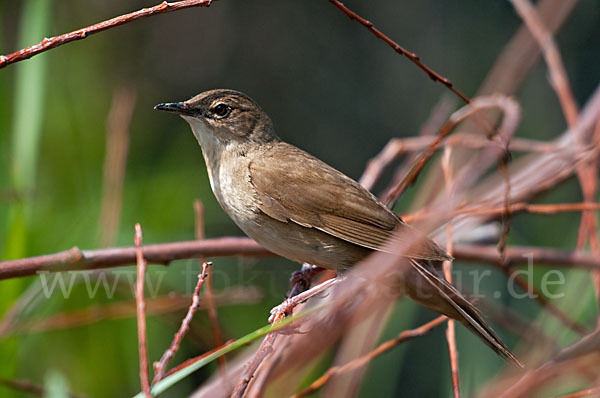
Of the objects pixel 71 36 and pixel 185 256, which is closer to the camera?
pixel 71 36

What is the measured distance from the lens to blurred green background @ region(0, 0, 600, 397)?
2877 mm

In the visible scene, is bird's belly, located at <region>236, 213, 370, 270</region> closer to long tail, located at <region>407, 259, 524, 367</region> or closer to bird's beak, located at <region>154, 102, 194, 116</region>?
long tail, located at <region>407, 259, 524, 367</region>

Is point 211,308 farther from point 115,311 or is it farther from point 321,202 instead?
point 115,311

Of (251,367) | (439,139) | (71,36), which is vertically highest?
(71,36)

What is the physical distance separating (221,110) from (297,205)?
0.54 m

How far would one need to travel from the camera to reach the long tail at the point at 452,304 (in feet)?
6.93

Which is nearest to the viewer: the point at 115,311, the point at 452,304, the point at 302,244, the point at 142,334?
the point at 142,334

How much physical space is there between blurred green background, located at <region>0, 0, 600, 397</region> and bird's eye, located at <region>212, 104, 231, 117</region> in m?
0.70

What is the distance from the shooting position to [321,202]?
254 cm

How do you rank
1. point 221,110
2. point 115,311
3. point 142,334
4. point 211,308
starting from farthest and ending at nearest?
point 115,311
point 221,110
point 211,308
point 142,334

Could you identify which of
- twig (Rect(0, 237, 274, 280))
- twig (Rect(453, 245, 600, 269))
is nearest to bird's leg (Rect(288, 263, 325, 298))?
twig (Rect(0, 237, 274, 280))

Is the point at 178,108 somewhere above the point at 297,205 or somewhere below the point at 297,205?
above

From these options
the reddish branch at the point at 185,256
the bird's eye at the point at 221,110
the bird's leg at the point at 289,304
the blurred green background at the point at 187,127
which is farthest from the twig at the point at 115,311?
the bird's eye at the point at 221,110

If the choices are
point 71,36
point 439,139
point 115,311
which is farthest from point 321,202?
point 71,36
